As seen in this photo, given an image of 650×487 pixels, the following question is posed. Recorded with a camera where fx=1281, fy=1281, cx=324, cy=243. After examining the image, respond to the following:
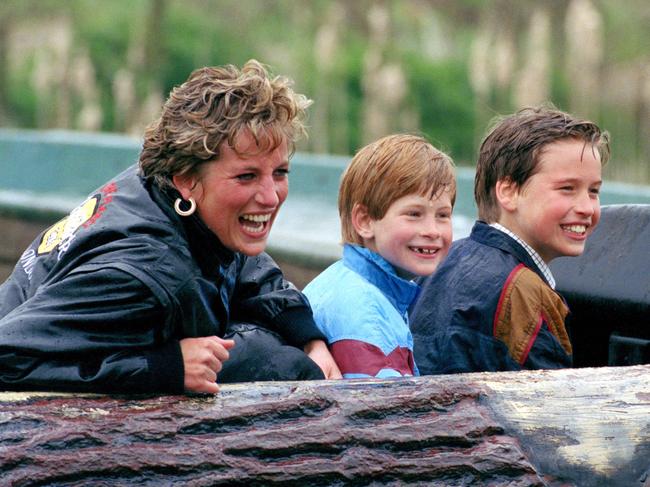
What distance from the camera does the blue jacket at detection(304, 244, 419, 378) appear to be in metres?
2.66

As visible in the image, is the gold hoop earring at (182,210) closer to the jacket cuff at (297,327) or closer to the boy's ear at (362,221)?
the jacket cuff at (297,327)

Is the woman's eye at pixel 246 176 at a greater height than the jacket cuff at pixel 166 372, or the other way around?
the woman's eye at pixel 246 176

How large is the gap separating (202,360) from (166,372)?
0.06 metres

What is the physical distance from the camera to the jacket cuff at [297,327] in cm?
267

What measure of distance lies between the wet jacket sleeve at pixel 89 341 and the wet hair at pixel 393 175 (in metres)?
0.77

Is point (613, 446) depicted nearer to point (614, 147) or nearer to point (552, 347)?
point (552, 347)

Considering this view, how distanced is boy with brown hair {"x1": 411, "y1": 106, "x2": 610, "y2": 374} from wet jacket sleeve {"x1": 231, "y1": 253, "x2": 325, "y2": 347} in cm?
33

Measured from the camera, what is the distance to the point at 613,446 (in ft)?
7.48

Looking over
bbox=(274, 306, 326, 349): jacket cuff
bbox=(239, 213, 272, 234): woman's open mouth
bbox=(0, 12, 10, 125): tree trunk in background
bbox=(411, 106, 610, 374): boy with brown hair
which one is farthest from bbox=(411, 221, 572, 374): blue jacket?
bbox=(0, 12, 10, 125): tree trunk in background

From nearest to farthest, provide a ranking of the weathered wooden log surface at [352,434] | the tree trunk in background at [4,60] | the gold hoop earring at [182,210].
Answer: the weathered wooden log surface at [352,434]
the gold hoop earring at [182,210]
the tree trunk in background at [4,60]

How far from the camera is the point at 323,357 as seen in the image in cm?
265

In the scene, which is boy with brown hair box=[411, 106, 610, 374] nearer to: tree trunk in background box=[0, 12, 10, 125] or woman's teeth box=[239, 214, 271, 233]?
woman's teeth box=[239, 214, 271, 233]

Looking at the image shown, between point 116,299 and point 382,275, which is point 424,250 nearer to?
point 382,275

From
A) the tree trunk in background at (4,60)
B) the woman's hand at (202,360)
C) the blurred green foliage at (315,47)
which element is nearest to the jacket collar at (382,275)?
the woman's hand at (202,360)
